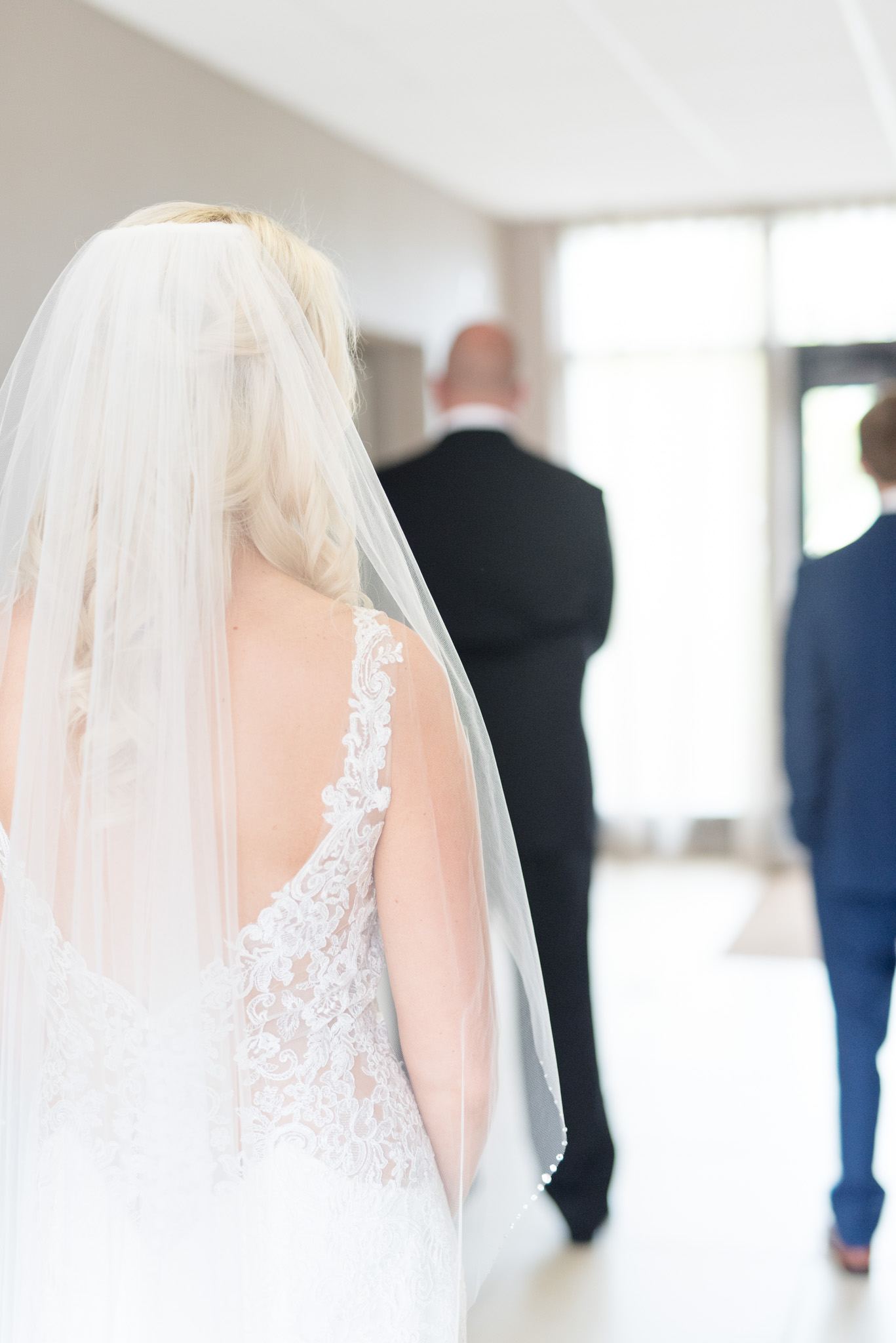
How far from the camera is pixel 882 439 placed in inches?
103

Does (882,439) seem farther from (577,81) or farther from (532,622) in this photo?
(577,81)

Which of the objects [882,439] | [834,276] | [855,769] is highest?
[834,276]

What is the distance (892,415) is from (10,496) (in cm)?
183

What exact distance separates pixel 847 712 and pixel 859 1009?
0.58 metres

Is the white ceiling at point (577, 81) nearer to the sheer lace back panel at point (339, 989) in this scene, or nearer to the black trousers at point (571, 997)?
the black trousers at point (571, 997)

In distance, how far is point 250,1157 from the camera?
3.85 feet

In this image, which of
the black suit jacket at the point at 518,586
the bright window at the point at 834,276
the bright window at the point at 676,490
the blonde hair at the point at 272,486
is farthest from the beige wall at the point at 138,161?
the bright window at the point at 834,276

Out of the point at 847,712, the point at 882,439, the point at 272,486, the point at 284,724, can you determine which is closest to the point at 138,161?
the point at 882,439

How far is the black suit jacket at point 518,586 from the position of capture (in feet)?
8.92

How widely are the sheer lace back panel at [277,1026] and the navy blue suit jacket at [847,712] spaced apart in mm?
1574

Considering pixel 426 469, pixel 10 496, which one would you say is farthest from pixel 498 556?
pixel 10 496

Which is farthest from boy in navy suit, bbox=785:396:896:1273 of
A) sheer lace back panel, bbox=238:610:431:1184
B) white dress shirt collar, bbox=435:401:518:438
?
sheer lace back panel, bbox=238:610:431:1184

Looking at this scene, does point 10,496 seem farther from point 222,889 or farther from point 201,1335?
point 201,1335

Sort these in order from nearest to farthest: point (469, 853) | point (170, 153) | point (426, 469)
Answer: point (469, 853)
point (426, 469)
point (170, 153)
